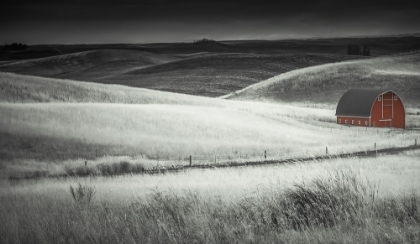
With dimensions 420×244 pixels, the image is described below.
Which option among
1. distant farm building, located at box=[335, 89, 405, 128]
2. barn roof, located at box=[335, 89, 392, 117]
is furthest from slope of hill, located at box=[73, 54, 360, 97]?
distant farm building, located at box=[335, 89, 405, 128]

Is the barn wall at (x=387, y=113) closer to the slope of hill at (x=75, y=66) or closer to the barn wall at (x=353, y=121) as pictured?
the barn wall at (x=353, y=121)

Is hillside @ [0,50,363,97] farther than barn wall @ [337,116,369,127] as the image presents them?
Yes

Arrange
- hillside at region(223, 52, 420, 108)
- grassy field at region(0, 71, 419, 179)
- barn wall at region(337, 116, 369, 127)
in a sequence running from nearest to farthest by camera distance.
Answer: grassy field at region(0, 71, 419, 179)
barn wall at region(337, 116, 369, 127)
hillside at region(223, 52, 420, 108)

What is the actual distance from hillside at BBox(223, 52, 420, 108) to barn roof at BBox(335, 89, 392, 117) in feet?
68.5

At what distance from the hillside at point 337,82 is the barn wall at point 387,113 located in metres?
20.3

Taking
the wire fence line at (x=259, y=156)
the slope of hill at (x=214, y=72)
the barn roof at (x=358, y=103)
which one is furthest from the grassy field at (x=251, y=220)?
the slope of hill at (x=214, y=72)

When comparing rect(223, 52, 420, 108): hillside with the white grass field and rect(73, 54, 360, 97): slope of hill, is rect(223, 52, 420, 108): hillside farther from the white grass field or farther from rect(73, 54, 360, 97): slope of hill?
rect(73, 54, 360, 97): slope of hill

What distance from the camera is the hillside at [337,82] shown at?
8756 centimetres

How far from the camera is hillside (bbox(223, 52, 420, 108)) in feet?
287

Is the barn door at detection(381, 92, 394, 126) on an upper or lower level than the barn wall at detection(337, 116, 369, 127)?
upper

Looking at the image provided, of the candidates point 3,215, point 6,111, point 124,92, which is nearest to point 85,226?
point 3,215

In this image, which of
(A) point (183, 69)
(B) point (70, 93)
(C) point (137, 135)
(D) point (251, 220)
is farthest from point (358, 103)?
(A) point (183, 69)

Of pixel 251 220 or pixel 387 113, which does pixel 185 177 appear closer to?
pixel 251 220

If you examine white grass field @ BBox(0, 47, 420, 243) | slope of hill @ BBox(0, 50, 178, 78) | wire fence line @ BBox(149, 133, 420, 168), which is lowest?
wire fence line @ BBox(149, 133, 420, 168)
